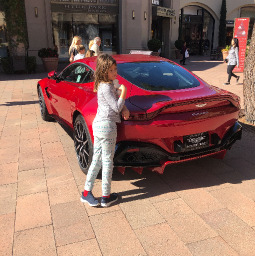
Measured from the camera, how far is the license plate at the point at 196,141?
11.1 ft

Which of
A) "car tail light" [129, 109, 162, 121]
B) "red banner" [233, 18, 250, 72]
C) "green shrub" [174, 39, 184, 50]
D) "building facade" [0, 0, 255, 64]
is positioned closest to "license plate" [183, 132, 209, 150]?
"car tail light" [129, 109, 162, 121]

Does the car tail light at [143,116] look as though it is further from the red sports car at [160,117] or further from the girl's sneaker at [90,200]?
the girl's sneaker at [90,200]

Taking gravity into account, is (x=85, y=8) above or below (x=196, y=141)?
above

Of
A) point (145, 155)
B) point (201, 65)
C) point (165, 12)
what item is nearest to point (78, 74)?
point (145, 155)

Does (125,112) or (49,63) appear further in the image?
(49,63)

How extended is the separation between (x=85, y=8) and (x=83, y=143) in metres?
17.2

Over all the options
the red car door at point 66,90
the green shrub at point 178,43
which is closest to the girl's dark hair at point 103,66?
the red car door at point 66,90

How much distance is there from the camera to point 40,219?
3025mm

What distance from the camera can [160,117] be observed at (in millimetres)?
3227

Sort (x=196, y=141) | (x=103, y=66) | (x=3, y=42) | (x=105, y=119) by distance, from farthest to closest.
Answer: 1. (x=3, y=42)
2. (x=196, y=141)
3. (x=105, y=119)
4. (x=103, y=66)

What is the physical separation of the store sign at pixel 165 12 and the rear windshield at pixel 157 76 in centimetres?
1890

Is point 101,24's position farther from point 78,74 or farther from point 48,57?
point 78,74

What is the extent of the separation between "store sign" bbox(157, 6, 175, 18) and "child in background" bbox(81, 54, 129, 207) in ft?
67.0

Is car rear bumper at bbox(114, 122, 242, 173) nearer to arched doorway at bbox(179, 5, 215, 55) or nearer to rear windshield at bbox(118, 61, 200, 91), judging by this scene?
rear windshield at bbox(118, 61, 200, 91)
